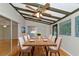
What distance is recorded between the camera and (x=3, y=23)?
14.7 feet

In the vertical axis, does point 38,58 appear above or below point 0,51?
above

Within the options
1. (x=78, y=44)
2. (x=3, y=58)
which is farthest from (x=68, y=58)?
(x=78, y=44)

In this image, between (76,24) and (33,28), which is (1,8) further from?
(33,28)

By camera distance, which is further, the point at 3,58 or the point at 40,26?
the point at 40,26

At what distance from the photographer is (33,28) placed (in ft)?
33.0

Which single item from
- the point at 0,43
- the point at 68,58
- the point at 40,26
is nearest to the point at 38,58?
the point at 68,58

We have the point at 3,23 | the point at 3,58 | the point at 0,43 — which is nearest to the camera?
the point at 3,58

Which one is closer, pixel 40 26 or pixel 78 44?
pixel 78 44

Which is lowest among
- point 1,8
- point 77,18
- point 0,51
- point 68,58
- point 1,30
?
point 0,51

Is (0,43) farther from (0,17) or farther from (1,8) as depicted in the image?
(1,8)

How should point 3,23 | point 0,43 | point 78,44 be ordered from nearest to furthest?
point 78,44 → point 0,43 → point 3,23

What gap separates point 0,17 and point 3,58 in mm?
3242

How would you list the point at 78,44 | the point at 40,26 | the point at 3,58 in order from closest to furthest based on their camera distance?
1. the point at 3,58
2. the point at 78,44
3. the point at 40,26

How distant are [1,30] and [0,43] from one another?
41 centimetres
